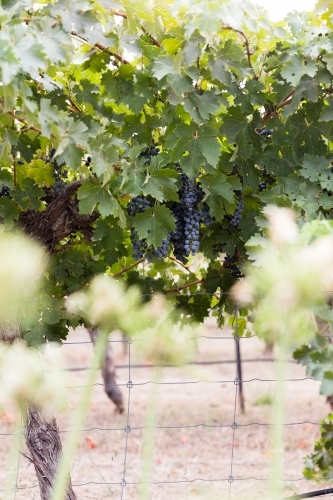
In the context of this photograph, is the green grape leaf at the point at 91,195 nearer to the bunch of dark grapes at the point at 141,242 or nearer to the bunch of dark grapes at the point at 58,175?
the bunch of dark grapes at the point at 141,242

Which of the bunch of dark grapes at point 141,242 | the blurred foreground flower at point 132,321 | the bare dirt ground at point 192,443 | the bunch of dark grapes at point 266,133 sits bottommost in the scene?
the bare dirt ground at point 192,443

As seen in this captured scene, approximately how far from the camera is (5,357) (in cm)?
65

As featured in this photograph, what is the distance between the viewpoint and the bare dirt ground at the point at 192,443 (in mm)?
4707

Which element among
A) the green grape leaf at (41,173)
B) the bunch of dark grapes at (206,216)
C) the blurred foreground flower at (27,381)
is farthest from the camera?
the green grape leaf at (41,173)

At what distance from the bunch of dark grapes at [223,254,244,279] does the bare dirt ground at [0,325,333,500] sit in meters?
0.67

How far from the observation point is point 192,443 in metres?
6.19

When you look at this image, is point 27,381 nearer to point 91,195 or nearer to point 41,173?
point 91,195

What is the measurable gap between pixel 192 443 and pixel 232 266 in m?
3.64

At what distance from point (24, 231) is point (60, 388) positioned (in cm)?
232

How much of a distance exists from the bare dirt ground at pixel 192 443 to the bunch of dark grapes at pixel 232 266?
2.19 ft

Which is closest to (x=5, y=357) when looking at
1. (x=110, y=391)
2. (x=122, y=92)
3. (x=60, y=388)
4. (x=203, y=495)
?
(x=60, y=388)

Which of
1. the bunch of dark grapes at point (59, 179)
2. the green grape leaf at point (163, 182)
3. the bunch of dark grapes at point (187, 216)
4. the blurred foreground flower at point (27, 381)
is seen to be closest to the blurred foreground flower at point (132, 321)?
the blurred foreground flower at point (27, 381)

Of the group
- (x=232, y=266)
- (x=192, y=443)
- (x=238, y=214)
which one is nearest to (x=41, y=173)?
(x=238, y=214)

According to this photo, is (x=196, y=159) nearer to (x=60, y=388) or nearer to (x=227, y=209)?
(x=227, y=209)
